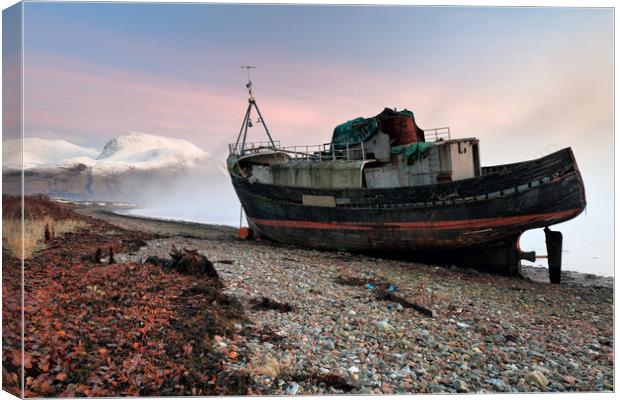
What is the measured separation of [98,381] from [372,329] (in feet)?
15.6

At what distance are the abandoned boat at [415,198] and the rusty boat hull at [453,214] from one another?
3 cm

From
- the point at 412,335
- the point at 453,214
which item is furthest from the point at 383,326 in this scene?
the point at 453,214

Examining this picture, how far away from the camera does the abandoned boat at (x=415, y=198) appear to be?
12.6 meters

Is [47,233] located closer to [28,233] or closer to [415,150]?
[28,233]

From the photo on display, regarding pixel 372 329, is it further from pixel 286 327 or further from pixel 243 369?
pixel 243 369

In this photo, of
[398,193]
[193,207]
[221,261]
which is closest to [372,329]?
[221,261]

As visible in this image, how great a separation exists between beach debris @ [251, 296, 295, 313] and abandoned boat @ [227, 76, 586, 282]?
798cm

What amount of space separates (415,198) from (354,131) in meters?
5.73

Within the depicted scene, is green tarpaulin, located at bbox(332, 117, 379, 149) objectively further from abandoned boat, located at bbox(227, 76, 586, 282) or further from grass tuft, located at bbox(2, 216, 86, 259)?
grass tuft, located at bbox(2, 216, 86, 259)

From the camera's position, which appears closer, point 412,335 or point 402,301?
point 412,335

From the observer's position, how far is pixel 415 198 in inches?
564

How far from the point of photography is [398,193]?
14.7m

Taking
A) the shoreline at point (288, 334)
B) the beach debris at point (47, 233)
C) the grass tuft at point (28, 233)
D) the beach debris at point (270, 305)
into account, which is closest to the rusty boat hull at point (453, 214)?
the shoreline at point (288, 334)

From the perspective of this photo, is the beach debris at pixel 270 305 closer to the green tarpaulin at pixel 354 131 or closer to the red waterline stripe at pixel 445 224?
the red waterline stripe at pixel 445 224
